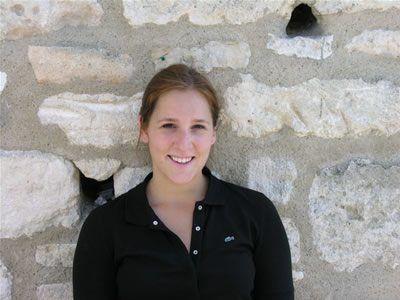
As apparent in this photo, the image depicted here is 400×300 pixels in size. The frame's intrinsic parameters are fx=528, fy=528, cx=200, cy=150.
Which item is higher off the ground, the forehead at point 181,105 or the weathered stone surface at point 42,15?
the weathered stone surface at point 42,15

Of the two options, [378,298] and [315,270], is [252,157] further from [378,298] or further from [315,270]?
[378,298]

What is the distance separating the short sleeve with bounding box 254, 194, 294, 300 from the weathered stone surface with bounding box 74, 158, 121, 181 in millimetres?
544

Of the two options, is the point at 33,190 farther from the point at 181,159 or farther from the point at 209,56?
the point at 209,56

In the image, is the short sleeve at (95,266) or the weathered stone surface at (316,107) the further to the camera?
the weathered stone surface at (316,107)

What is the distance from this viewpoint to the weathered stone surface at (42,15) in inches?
68.4

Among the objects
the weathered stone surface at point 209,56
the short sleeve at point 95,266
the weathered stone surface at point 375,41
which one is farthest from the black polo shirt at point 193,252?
the weathered stone surface at point 375,41

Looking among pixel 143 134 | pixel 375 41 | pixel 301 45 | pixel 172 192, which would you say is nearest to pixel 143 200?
pixel 172 192

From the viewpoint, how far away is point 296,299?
1.93m

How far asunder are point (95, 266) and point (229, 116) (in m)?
0.68

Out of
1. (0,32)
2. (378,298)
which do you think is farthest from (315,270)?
(0,32)

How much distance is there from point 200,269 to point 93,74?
0.74m

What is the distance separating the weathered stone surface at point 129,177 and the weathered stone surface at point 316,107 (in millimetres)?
359

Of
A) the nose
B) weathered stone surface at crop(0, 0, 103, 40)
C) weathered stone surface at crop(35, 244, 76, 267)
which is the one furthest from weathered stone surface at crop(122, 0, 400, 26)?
weathered stone surface at crop(35, 244, 76, 267)

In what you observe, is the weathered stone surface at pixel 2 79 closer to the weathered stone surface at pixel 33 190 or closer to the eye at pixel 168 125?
the weathered stone surface at pixel 33 190
